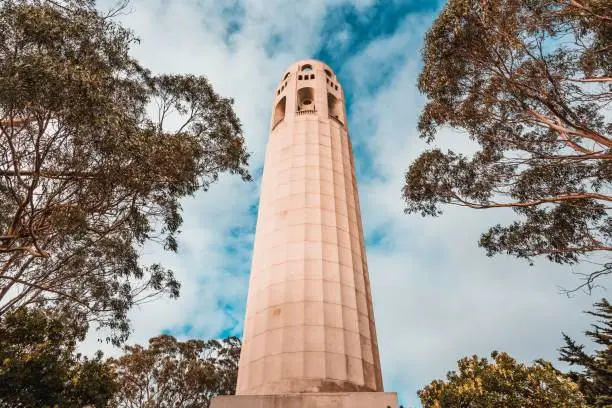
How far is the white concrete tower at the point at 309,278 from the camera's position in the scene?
11648mm

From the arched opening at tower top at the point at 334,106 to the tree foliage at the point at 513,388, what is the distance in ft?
42.8

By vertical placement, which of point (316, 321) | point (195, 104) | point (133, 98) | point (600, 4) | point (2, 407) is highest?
point (195, 104)

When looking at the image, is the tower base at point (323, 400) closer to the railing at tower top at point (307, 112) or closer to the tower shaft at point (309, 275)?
the tower shaft at point (309, 275)

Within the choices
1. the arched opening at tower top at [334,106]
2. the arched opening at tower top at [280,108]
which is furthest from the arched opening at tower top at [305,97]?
the arched opening at tower top at [334,106]

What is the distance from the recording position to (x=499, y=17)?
42.0 ft

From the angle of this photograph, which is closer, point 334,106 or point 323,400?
point 323,400

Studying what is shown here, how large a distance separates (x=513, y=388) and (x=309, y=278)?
7.86 metres

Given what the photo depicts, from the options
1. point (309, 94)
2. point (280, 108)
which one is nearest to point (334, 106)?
point (309, 94)

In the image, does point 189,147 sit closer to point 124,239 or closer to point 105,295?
point 124,239

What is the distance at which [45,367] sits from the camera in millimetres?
14641

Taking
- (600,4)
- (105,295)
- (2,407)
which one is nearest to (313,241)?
(105,295)

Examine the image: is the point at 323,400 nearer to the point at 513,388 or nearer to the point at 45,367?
the point at 513,388

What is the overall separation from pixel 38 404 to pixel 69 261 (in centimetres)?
494

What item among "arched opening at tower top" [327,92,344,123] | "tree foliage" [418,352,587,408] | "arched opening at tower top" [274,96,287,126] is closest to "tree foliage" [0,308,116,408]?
"tree foliage" [418,352,587,408]
